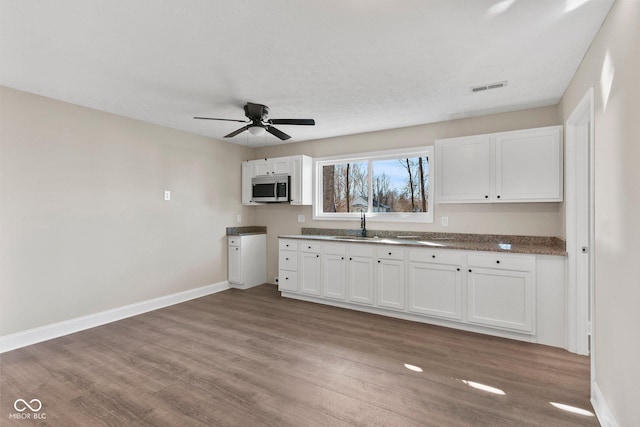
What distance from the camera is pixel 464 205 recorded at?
3826mm

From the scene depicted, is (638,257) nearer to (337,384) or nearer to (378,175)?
(337,384)

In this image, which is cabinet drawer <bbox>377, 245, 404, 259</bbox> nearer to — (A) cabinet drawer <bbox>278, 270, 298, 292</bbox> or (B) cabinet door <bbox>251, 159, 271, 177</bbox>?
(A) cabinet drawer <bbox>278, 270, 298, 292</bbox>

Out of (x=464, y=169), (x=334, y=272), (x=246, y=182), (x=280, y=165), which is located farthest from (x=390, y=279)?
(x=246, y=182)

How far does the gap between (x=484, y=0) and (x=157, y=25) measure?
1.94m

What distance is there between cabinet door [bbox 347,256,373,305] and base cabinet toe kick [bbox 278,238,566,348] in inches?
0.5

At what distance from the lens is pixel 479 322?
3.17 meters

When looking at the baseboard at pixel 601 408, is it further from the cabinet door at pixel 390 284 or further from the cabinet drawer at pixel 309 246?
the cabinet drawer at pixel 309 246

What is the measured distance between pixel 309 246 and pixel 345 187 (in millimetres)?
1139

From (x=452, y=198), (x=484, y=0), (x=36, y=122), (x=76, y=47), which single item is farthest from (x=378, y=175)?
(x=36, y=122)

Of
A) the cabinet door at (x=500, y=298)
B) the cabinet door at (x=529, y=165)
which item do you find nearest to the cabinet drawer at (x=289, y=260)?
the cabinet door at (x=500, y=298)

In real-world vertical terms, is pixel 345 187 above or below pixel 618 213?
above

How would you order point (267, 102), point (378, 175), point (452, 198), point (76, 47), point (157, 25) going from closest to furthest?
point (157, 25)
point (76, 47)
point (267, 102)
point (452, 198)
point (378, 175)

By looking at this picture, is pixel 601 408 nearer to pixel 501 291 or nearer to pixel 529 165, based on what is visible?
pixel 501 291

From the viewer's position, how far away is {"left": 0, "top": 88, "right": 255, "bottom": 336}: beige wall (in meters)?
2.92
